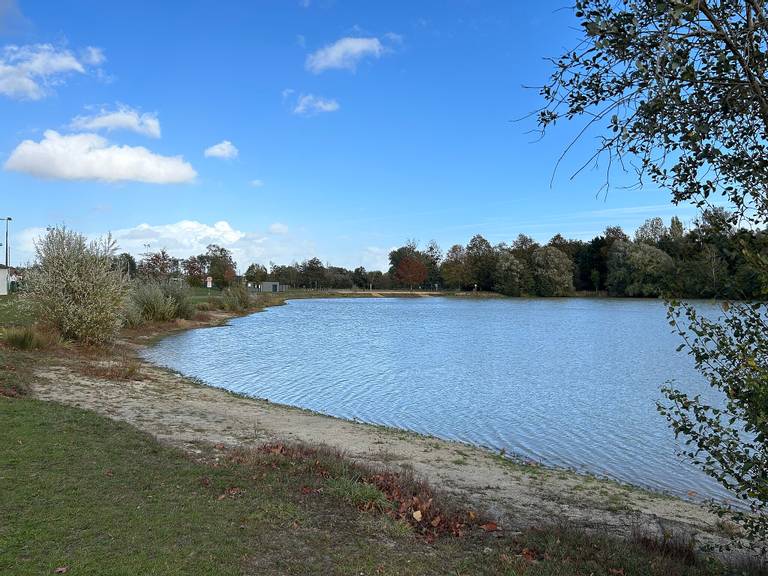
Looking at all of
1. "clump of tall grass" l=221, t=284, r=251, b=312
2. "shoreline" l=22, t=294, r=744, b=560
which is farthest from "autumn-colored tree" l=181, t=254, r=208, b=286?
"shoreline" l=22, t=294, r=744, b=560

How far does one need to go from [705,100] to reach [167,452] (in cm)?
683

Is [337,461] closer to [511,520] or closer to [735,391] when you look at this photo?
[511,520]

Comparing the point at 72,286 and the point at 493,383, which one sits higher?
the point at 72,286

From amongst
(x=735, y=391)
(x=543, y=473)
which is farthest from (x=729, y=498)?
(x=735, y=391)

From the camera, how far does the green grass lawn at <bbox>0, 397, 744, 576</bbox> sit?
4188mm

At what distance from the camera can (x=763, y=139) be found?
3898 mm

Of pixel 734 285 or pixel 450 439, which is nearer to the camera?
pixel 734 285

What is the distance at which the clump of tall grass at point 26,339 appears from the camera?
1675 cm

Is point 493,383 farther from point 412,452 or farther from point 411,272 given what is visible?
point 411,272

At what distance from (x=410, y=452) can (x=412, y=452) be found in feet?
0.11

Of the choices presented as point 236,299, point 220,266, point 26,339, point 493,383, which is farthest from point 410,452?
point 220,266

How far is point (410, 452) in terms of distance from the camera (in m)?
9.39

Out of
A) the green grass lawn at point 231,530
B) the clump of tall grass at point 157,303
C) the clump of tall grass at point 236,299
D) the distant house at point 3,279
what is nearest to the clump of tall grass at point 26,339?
the green grass lawn at point 231,530

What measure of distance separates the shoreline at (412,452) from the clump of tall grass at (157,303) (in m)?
18.5
